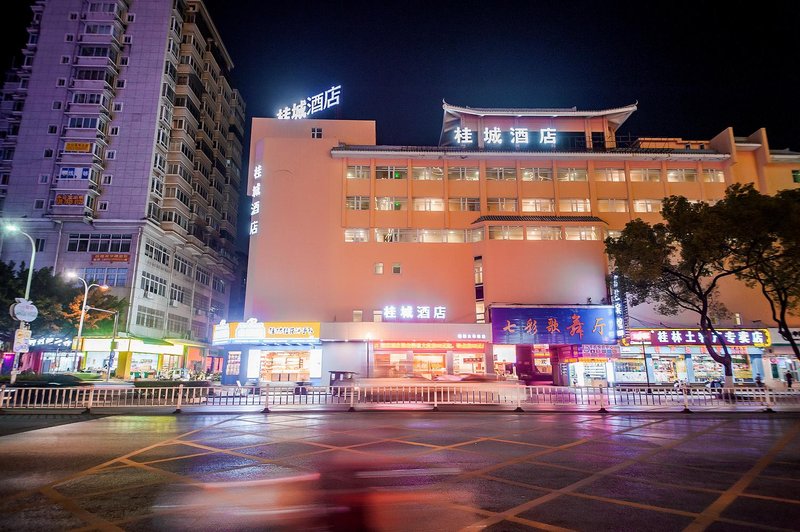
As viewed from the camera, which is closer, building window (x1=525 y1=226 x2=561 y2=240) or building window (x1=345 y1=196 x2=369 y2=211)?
building window (x1=525 y1=226 x2=561 y2=240)

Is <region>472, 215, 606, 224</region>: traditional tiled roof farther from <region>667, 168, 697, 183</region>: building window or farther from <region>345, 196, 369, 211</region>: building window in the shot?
<region>345, 196, 369, 211</region>: building window

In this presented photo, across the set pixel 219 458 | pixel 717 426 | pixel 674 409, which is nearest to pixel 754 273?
pixel 674 409

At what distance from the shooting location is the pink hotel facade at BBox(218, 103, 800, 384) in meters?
33.7

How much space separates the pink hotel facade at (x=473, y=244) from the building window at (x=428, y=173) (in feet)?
0.32

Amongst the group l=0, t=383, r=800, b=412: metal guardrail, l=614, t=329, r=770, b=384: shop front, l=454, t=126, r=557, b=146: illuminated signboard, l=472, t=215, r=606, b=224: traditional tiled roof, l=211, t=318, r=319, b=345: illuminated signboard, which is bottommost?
l=0, t=383, r=800, b=412: metal guardrail

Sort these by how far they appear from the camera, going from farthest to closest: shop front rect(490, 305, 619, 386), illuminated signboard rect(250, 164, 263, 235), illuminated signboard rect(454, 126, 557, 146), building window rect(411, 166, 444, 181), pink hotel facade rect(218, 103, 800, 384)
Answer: illuminated signboard rect(454, 126, 557, 146) → building window rect(411, 166, 444, 181) → illuminated signboard rect(250, 164, 263, 235) → pink hotel facade rect(218, 103, 800, 384) → shop front rect(490, 305, 619, 386)

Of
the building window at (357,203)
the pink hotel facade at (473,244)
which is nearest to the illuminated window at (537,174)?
the pink hotel facade at (473,244)

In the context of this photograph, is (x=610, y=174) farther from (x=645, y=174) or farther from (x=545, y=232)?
(x=545, y=232)

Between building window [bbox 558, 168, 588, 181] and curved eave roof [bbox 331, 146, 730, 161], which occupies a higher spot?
curved eave roof [bbox 331, 146, 730, 161]

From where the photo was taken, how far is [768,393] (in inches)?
723

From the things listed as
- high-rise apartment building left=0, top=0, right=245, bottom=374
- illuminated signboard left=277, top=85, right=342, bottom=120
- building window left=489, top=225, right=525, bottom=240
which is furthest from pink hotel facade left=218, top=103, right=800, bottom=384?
high-rise apartment building left=0, top=0, right=245, bottom=374

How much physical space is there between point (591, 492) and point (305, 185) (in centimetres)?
3499

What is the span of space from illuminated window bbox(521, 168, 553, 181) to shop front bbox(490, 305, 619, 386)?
12.4 metres

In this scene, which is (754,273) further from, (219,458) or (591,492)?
(219,458)
